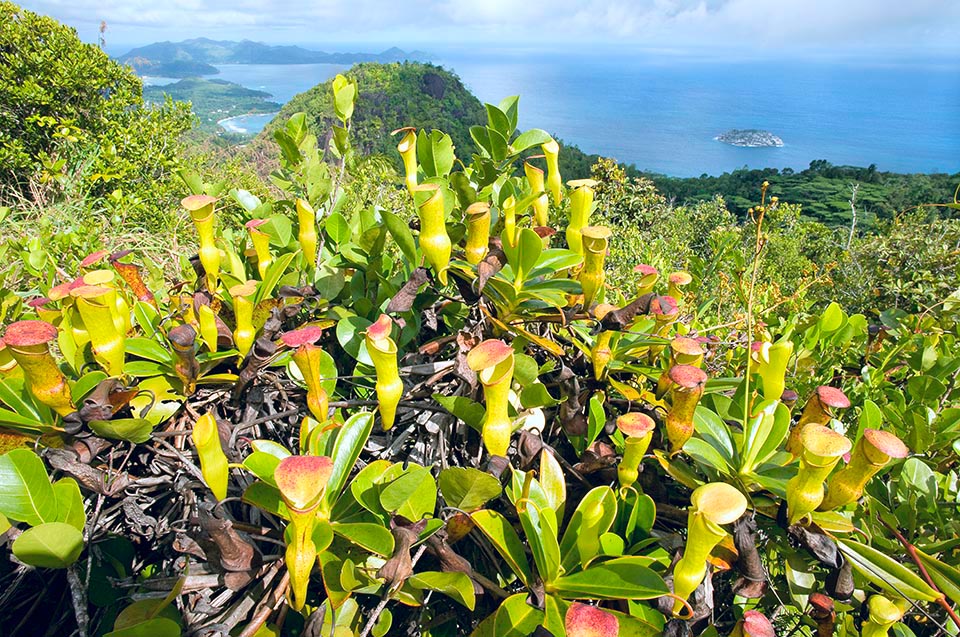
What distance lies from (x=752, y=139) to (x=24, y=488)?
71.7 m

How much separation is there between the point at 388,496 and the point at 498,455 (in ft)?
0.62

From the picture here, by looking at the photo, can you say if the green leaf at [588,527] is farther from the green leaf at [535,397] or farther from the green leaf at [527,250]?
the green leaf at [527,250]

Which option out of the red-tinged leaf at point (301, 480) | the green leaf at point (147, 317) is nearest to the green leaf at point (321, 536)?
the red-tinged leaf at point (301, 480)

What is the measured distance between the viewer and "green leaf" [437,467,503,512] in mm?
638

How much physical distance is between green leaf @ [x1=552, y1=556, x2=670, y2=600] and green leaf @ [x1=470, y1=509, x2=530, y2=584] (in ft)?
0.15

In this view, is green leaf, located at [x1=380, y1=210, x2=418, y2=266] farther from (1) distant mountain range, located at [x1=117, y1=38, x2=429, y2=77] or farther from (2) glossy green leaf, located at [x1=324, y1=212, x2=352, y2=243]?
(1) distant mountain range, located at [x1=117, y1=38, x2=429, y2=77]

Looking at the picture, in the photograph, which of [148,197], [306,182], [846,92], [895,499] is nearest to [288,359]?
[306,182]

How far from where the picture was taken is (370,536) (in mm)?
629

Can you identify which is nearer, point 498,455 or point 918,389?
point 498,455

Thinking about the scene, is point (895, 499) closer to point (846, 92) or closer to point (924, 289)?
point (924, 289)

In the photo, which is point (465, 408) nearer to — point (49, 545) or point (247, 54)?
point (49, 545)

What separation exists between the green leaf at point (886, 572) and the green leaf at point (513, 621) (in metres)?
0.41

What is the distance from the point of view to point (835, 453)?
23.1 inches

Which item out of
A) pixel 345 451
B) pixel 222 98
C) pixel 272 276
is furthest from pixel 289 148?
pixel 222 98
